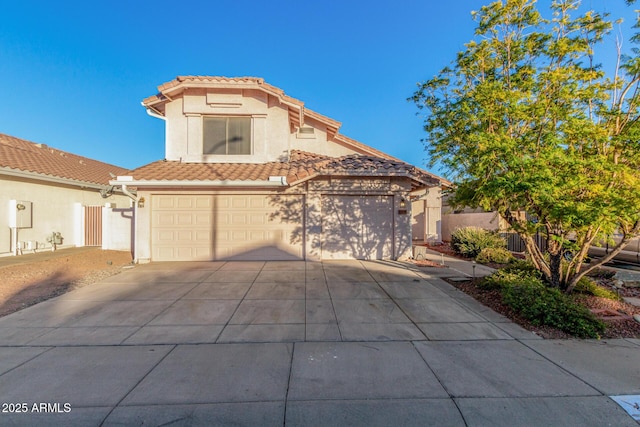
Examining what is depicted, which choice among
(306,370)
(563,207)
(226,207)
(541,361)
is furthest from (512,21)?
(226,207)

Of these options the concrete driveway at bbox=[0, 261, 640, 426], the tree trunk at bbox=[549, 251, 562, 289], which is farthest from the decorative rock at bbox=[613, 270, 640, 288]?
the concrete driveway at bbox=[0, 261, 640, 426]

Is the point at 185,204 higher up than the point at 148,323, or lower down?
higher up

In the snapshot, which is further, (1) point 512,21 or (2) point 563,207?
(1) point 512,21

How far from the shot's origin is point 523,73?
18.7 ft

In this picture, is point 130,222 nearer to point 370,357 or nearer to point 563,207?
point 370,357

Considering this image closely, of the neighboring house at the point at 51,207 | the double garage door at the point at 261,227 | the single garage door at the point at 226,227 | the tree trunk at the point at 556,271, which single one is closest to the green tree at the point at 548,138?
the tree trunk at the point at 556,271

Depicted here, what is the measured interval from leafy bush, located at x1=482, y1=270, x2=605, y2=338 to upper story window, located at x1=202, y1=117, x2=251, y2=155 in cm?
916

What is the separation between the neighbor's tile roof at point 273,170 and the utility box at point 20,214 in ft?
18.6

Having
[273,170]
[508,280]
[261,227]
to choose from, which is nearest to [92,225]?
[261,227]

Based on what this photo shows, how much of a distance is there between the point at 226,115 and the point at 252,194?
3343 mm

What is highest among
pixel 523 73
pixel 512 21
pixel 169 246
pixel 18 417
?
pixel 512 21

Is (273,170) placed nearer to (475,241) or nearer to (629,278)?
(475,241)

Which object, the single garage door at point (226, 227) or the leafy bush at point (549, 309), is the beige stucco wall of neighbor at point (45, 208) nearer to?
the single garage door at point (226, 227)

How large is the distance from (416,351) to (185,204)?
8575mm
